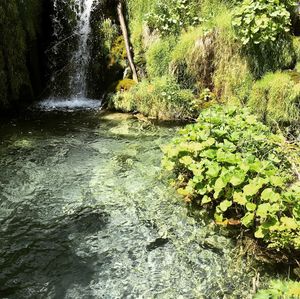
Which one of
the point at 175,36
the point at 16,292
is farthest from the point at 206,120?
the point at 175,36

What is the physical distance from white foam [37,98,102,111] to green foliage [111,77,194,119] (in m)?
1.15

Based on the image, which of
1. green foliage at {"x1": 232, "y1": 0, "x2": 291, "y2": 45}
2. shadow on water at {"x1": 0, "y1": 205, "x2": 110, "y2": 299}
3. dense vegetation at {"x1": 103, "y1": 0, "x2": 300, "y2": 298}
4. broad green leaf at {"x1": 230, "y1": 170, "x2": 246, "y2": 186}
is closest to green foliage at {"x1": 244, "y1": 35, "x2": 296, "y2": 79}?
dense vegetation at {"x1": 103, "y1": 0, "x2": 300, "y2": 298}

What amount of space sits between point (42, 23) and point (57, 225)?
8153 mm

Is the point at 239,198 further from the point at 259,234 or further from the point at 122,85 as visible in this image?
the point at 122,85

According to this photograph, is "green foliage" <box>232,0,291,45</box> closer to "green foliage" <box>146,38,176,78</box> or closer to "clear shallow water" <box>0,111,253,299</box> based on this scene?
"green foliage" <box>146,38,176,78</box>

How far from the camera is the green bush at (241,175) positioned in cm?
407

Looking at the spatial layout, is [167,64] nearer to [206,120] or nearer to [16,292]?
[206,120]

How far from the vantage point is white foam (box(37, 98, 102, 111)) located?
10.0 m

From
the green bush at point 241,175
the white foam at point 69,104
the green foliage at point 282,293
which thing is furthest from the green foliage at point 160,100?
the green foliage at point 282,293

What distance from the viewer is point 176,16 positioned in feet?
32.0

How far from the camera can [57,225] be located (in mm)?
4836

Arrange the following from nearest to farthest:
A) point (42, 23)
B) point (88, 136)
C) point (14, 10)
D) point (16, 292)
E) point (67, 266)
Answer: point (16, 292), point (67, 266), point (88, 136), point (14, 10), point (42, 23)

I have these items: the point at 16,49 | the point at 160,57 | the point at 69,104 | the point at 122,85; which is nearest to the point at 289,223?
the point at 160,57

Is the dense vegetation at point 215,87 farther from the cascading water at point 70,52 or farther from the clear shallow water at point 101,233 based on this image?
the clear shallow water at point 101,233
